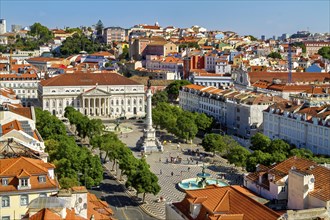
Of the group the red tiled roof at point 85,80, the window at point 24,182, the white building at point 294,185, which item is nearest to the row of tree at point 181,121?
the red tiled roof at point 85,80

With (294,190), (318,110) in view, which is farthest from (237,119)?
(294,190)

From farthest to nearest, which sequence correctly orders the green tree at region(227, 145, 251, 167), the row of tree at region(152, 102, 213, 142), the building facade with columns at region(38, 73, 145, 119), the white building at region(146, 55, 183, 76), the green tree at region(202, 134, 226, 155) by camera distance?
the white building at region(146, 55, 183, 76) → the building facade with columns at region(38, 73, 145, 119) → the row of tree at region(152, 102, 213, 142) → the green tree at region(202, 134, 226, 155) → the green tree at region(227, 145, 251, 167)

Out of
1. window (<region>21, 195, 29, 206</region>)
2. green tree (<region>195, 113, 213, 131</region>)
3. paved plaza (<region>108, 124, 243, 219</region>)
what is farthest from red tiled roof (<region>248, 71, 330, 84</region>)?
window (<region>21, 195, 29, 206</region>)

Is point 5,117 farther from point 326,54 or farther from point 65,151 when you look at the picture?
point 326,54

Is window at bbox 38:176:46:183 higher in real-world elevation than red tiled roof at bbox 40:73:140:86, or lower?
lower

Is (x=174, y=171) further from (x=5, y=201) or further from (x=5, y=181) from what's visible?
(x=5, y=201)

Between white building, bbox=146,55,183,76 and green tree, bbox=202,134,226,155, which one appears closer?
green tree, bbox=202,134,226,155

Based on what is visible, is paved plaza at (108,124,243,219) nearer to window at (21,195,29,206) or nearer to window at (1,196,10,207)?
window at (21,195,29,206)
